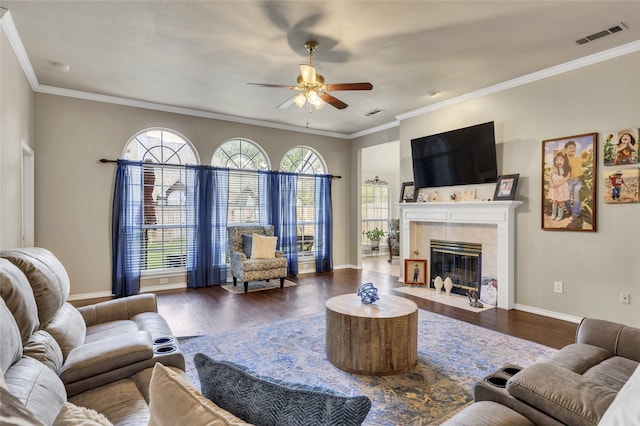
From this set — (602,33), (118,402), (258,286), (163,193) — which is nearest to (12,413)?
(118,402)

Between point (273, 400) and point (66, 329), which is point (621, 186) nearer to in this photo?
point (273, 400)

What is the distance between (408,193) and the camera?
231 inches

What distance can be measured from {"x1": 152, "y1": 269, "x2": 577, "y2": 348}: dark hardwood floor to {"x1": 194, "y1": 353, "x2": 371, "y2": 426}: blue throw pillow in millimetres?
2963

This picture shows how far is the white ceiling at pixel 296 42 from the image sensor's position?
9.15ft

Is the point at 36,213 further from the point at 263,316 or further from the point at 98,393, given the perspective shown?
the point at 98,393

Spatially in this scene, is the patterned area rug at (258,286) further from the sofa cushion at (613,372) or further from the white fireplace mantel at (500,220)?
the sofa cushion at (613,372)

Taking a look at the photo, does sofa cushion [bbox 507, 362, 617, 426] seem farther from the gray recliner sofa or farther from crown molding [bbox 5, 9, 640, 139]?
crown molding [bbox 5, 9, 640, 139]

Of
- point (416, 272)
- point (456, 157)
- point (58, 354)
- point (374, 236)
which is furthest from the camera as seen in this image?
point (374, 236)

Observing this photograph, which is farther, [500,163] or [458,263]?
[458,263]

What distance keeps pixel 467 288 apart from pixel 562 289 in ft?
3.95

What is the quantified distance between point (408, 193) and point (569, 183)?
2.39 meters

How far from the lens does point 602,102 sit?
144 inches

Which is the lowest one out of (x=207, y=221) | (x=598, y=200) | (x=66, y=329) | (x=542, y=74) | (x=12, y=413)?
(x=66, y=329)

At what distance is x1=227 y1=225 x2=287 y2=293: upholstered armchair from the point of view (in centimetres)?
536
